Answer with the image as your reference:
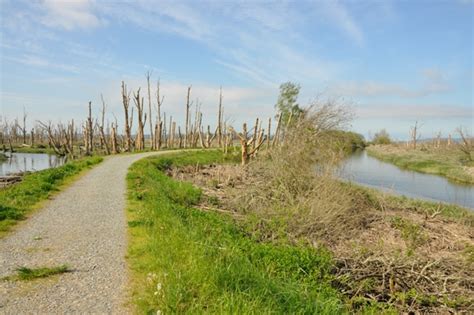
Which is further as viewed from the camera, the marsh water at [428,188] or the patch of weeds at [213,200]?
the marsh water at [428,188]

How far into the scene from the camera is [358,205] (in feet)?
37.4

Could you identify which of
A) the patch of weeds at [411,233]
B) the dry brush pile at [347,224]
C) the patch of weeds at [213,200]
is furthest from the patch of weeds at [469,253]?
the patch of weeds at [213,200]

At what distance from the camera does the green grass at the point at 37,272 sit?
4.60 metres

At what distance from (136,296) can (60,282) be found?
115cm

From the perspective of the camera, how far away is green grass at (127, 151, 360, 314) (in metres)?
3.85

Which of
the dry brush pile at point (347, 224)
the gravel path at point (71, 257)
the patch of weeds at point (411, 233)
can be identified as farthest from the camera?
the patch of weeds at point (411, 233)

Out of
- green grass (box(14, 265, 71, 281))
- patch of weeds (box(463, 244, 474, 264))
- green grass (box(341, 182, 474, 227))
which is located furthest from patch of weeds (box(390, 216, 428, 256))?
green grass (box(14, 265, 71, 281))

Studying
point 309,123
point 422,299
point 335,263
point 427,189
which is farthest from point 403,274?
point 427,189

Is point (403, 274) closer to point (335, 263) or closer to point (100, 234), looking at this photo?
point (335, 263)

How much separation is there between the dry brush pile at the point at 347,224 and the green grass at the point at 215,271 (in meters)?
0.83

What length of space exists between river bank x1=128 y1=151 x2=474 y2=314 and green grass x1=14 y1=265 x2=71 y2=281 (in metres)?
1.00

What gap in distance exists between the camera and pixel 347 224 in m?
9.83

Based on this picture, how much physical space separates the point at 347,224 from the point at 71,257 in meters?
7.27

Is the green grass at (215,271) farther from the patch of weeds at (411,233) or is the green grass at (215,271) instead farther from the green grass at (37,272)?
the patch of weeds at (411,233)
